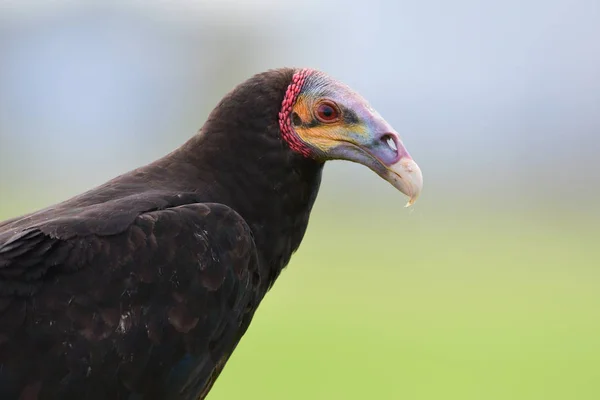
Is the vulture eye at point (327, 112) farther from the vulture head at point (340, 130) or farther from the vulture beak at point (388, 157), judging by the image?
the vulture beak at point (388, 157)

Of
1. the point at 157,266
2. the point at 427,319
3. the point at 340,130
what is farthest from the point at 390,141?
the point at 427,319

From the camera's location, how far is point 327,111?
4086 mm

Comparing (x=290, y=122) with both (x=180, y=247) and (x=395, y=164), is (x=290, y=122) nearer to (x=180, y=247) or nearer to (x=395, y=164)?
(x=395, y=164)

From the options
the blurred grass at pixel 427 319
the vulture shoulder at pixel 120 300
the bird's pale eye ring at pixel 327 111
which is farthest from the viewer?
the blurred grass at pixel 427 319

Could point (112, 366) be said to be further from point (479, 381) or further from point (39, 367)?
point (479, 381)

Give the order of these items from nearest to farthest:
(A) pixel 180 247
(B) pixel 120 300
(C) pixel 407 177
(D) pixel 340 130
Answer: (B) pixel 120 300, (A) pixel 180 247, (C) pixel 407 177, (D) pixel 340 130

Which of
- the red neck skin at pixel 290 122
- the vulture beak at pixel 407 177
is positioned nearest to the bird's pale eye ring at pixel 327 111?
the red neck skin at pixel 290 122

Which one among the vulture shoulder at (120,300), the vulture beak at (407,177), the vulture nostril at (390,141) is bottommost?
the vulture shoulder at (120,300)

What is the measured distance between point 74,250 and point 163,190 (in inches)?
21.5

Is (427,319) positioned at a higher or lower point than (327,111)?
lower

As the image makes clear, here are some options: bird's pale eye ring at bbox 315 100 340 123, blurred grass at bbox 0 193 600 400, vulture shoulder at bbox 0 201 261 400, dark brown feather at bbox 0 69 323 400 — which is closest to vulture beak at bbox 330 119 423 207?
bird's pale eye ring at bbox 315 100 340 123

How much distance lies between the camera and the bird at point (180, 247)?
3.36 m

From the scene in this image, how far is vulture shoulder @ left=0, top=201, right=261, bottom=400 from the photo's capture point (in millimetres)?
3326

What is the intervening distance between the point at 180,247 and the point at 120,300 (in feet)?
0.96
